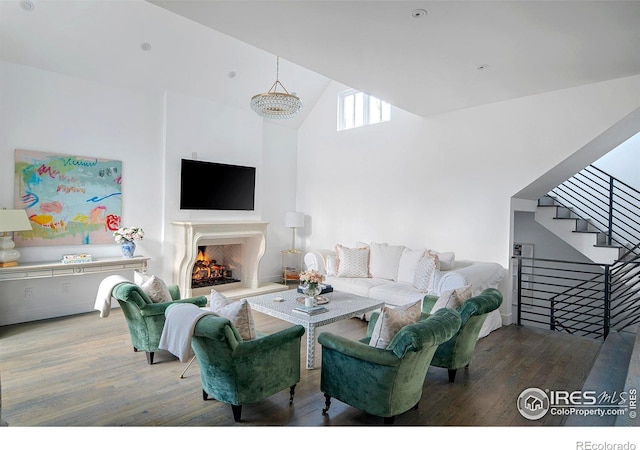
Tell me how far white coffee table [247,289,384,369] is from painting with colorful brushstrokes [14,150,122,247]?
282 centimetres

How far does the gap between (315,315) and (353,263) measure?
2.20 meters

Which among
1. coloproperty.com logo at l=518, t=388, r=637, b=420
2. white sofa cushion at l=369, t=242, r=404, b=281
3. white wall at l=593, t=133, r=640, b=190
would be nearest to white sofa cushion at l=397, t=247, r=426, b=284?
white sofa cushion at l=369, t=242, r=404, b=281

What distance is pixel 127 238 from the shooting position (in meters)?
5.28

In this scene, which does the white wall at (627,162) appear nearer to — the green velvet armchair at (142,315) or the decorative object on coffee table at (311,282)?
the decorative object on coffee table at (311,282)

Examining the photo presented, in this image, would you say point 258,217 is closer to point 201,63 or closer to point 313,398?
point 201,63

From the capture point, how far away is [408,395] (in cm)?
260

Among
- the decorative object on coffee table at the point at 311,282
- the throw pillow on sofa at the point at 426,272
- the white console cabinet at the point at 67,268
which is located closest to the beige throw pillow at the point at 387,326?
the decorative object on coffee table at the point at 311,282

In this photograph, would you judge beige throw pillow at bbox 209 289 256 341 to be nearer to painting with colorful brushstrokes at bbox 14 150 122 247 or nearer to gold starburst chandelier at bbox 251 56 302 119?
gold starburst chandelier at bbox 251 56 302 119

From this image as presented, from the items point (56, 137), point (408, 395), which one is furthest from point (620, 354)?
point (56, 137)

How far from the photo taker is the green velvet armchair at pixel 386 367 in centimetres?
240

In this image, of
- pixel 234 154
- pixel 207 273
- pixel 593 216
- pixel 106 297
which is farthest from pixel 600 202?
pixel 106 297

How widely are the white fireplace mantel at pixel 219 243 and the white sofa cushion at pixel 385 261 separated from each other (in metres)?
2.08

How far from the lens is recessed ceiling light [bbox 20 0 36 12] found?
4.15 metres

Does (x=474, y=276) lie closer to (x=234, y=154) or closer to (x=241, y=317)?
(x=241, y=317)
